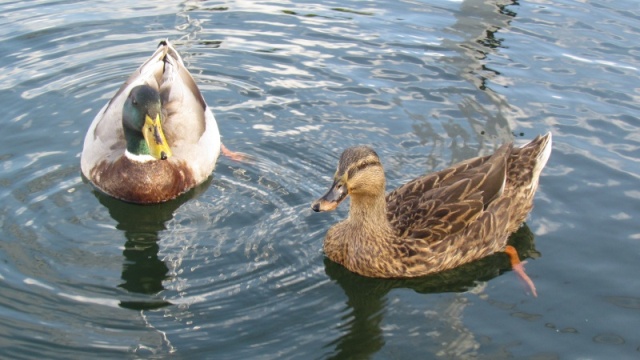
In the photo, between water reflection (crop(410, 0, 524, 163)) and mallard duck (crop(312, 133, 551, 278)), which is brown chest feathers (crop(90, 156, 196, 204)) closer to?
mallard duck (crop(312, 133, 551, 278))

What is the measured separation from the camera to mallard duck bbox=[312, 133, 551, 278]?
647cm

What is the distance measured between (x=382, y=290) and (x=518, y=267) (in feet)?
3.58

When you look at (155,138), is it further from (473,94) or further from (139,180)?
(473,94)

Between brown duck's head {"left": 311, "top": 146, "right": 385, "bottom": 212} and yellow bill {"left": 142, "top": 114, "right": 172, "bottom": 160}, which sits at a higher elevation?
brown duck's head {"left": 311, "top": 146, "right": 385, "bottom": 212}

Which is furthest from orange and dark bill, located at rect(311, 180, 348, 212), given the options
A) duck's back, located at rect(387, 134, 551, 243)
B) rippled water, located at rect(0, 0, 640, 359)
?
duck's back, located at rect(387, 134, 551, 243)

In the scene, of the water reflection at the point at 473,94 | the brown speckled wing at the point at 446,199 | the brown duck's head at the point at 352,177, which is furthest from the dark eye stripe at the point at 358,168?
the water reflection at the point at 473,94

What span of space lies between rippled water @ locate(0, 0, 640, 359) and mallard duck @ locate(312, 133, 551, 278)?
0.54 ft

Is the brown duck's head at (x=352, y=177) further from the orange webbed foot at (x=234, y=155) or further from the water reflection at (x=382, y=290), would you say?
the orange webbed foot at (x=234, y=155)

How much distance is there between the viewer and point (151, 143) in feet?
25.8

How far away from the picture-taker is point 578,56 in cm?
1056

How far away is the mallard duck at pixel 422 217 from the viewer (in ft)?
21.2

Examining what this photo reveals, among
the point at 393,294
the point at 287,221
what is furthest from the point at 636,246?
the point at 287,221

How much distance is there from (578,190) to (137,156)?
397 centimetres

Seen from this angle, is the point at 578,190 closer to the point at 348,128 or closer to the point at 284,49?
the point at 348,128
